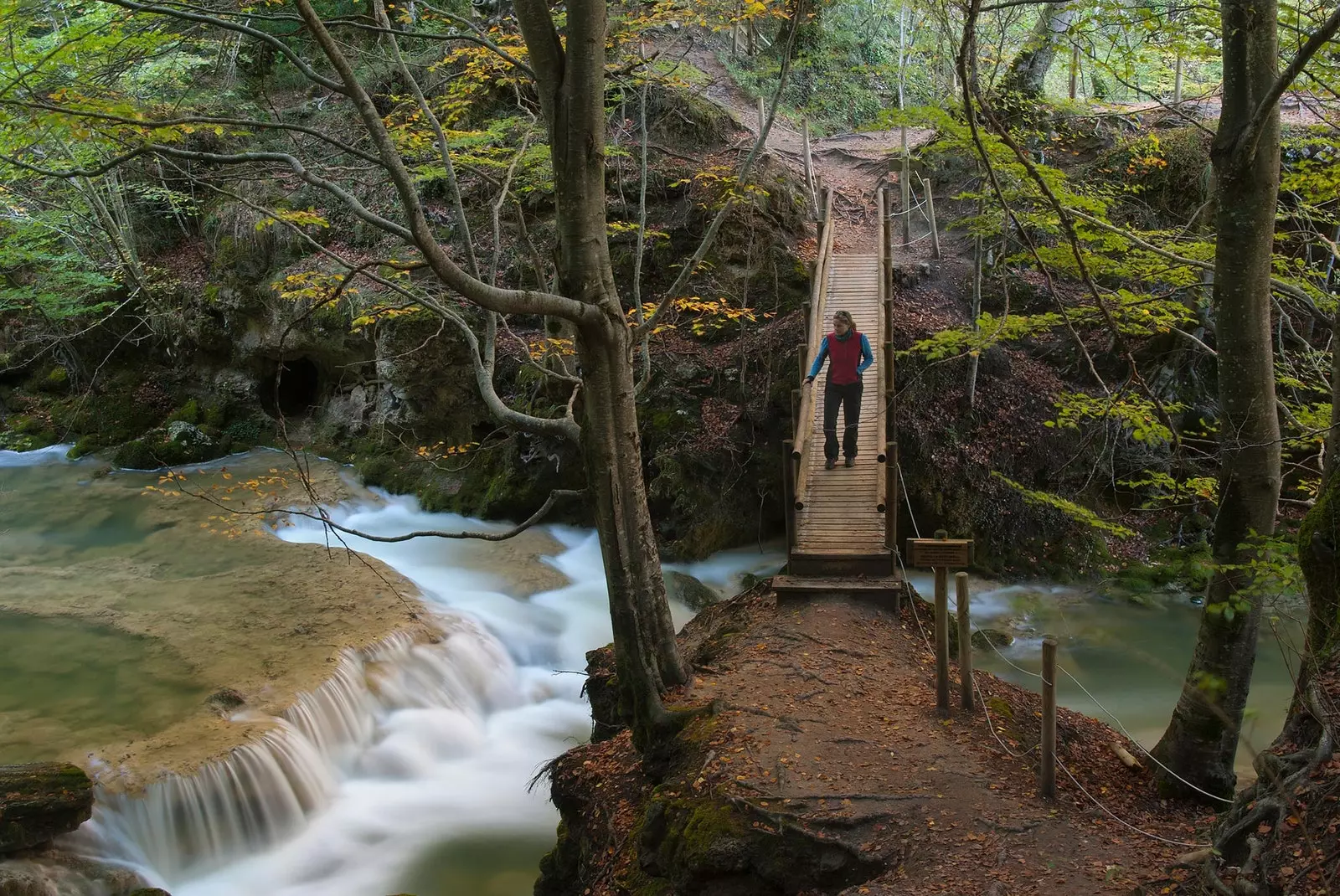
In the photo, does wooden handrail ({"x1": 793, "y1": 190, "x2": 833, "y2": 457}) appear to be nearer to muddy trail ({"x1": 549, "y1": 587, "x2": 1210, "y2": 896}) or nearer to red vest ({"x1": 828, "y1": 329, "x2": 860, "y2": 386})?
red vest ({"x1": 828, "y1": 329, "x2": 860, "y2": 386})

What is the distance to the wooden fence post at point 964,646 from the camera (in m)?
5.92

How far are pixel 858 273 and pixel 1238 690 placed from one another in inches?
314

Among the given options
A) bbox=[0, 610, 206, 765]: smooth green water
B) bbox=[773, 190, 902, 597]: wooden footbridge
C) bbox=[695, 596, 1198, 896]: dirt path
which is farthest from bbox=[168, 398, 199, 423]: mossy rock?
bbox=[695, 596, 1198, 896]: dirt path

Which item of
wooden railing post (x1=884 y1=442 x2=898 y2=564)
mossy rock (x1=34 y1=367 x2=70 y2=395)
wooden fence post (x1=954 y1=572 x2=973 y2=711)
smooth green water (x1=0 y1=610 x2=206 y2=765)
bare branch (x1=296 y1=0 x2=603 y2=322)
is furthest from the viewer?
mossy rock (x1=34 y1=367 x2=70 y2=395)

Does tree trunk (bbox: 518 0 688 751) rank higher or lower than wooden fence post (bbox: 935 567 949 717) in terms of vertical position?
higher

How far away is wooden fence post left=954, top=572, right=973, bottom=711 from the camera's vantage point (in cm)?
592

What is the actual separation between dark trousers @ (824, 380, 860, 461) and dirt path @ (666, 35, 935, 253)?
655 cm

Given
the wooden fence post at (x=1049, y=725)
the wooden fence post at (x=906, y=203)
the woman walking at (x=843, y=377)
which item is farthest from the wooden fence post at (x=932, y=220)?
the wooden fence post at (x=1049, y=725)

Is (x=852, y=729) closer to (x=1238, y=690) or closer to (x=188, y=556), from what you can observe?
(x=1238, y=690)

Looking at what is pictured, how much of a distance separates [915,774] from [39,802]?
6.21 meters

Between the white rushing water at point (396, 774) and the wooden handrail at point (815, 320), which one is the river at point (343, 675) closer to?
the white rushing water at point (396, 774)

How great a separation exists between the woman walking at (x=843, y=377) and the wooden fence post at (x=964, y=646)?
3298mm

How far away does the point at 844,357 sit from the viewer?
29.9ft

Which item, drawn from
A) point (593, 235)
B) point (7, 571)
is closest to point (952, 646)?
point (593, 235)
